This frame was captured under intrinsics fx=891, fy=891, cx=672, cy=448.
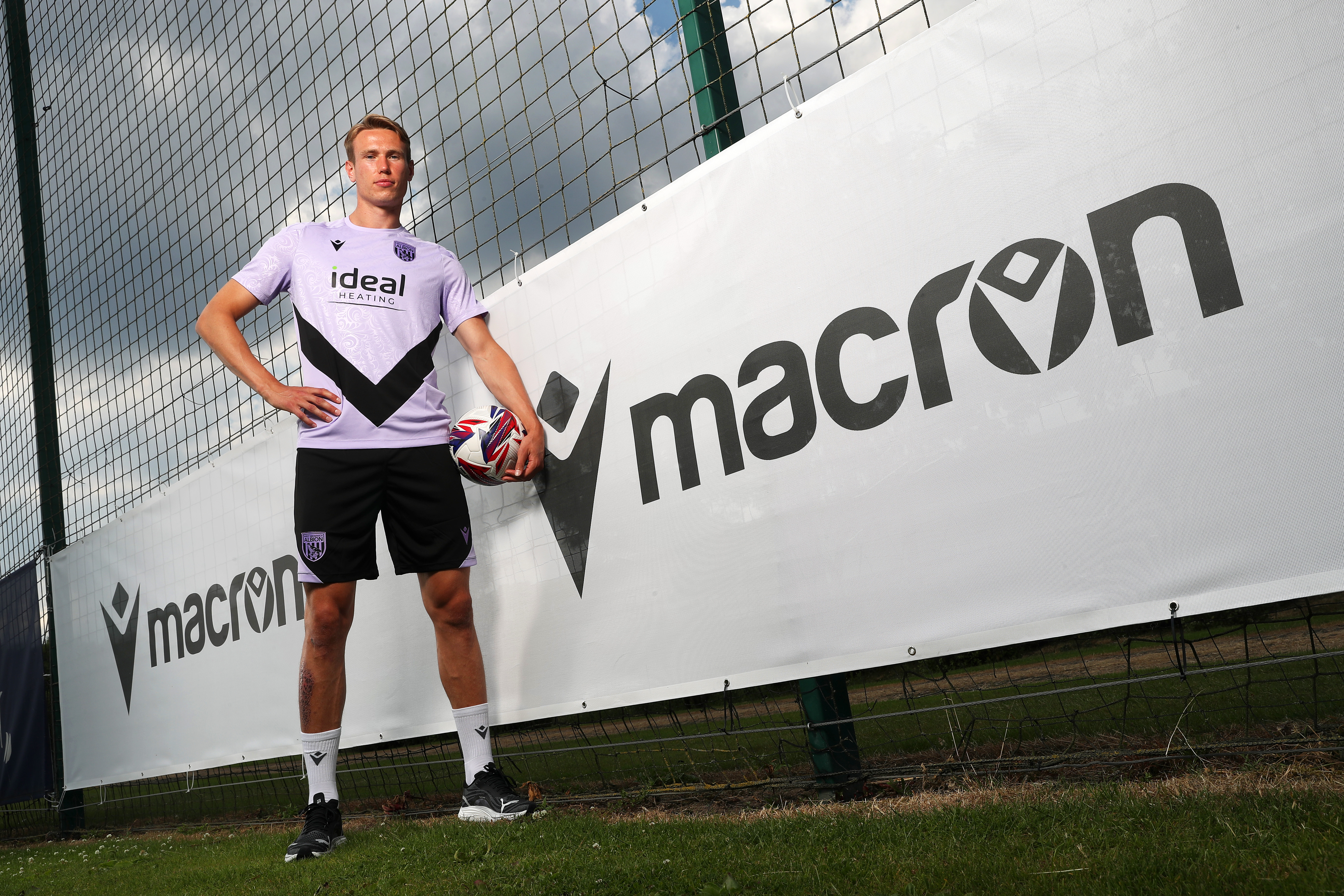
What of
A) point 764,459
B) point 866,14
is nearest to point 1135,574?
point 764,459

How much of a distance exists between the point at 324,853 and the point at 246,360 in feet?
4.65

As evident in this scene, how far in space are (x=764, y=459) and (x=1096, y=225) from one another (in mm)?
936

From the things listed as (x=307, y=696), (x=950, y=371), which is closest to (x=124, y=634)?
(x=307, y=696)

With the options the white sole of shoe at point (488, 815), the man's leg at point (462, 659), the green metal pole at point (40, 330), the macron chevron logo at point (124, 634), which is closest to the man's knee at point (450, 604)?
the man's leg at point (462, 659)

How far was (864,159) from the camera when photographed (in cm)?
220

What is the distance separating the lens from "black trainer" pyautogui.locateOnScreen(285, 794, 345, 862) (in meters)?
2.33

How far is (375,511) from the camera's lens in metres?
2.60

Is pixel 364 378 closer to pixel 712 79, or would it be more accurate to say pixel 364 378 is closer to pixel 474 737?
pixel 474 737

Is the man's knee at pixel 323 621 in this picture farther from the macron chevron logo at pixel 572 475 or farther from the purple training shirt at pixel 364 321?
the macron chevron logo at pixel 572 475

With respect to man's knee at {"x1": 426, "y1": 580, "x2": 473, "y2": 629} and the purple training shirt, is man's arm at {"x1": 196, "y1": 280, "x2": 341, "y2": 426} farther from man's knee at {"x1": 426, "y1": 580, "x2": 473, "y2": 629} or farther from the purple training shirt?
man's knee at {"x1": 426, "y1": 580, "x2": 473, "y2": 629}

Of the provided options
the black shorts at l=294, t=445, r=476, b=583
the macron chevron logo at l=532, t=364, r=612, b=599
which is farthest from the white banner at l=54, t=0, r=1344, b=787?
the black shorts at l=294, t=445, r=476, b=583

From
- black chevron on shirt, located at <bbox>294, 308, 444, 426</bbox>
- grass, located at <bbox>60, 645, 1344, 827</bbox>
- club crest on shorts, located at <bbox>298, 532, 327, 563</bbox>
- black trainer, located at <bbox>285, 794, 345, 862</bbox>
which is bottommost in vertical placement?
grass, located at <bbox>60, 645, 1344, 827</bbox>

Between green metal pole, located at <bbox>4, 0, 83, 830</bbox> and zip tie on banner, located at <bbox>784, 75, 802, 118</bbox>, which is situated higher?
green metal pole, located at <bbox>4, 0, 83, 830</bbox>

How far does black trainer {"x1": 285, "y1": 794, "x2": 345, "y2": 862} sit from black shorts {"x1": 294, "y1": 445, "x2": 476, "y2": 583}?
2.00 ft
